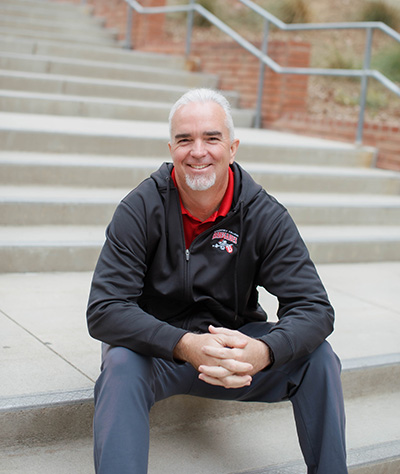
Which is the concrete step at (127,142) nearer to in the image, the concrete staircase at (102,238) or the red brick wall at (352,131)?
the concrete staircase at (102,238)

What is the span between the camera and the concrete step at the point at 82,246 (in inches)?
149

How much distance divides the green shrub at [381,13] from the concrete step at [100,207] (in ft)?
30.1

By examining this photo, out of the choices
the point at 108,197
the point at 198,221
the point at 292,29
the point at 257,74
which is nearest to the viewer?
the point at 198,221

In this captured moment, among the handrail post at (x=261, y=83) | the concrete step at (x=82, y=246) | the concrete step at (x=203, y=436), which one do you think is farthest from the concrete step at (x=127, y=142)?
the concrete step at (x=203, y=436)

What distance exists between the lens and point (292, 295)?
233 cm

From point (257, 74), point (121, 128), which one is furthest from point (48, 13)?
point (121, 128)

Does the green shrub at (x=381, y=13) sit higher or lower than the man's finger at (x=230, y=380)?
higher

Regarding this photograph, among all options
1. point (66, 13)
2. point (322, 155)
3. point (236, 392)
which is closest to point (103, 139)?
point (322, 155)

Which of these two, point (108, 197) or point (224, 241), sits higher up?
point (224, 241)

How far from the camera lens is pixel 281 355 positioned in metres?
2.15

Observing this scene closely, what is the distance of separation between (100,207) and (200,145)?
209 centimetres

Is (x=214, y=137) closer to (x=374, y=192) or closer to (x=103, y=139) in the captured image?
(x=103, y=139)

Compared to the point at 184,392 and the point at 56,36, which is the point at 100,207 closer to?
the point at 184,392

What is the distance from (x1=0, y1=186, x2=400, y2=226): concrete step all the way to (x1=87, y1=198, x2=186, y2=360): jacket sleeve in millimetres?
1951
